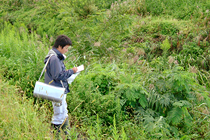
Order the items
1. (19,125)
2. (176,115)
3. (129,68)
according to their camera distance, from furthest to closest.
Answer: (129,68)
(176,115)
(19,125)

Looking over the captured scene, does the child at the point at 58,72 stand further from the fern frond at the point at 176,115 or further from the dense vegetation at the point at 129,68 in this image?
the fern frond at the point at 176,115

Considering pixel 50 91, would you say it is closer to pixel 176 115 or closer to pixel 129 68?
pixel 176 115

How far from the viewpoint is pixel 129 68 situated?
6.17 metres

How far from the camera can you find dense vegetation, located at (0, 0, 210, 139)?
4072mm

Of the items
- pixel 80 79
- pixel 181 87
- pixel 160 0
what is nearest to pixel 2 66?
pixel 80 79

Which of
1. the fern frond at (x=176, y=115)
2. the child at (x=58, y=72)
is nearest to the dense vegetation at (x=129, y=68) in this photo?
the fern frond at (x=176, y=115)

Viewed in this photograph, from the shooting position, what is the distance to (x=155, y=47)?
29.9 ft

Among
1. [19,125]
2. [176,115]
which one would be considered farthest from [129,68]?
[19,125]

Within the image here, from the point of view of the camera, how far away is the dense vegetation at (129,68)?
13.4 feet

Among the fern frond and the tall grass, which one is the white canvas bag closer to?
the tall grass

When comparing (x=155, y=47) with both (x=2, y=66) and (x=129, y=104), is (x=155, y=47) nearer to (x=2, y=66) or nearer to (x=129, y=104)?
(x=129, y=104)

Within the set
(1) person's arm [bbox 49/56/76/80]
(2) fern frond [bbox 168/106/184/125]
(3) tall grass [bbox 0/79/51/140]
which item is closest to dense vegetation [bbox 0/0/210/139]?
(2) fern frond [bbox 168/106/184/125]

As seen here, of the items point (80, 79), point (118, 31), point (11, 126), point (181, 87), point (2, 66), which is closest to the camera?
point (11, 126)

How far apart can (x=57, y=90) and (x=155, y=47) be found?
684 cm
